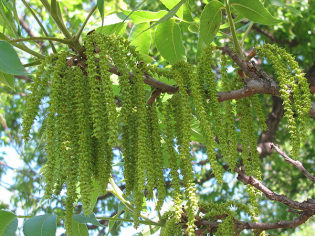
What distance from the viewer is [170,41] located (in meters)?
2.00

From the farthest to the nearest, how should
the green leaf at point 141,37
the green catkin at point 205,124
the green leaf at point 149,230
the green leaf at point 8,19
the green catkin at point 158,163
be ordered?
the green leaf at point 149,230 < the green leaf at point 141,37 < the green leaf at point 8,19 < the green catkin at point 158,163 < the green catkin at point 205,124

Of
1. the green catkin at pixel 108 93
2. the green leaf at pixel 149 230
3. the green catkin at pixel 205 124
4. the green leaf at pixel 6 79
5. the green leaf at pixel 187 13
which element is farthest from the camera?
the green leaf at pixel 149 230

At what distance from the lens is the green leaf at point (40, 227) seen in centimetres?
148

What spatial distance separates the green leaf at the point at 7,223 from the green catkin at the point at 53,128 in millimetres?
446

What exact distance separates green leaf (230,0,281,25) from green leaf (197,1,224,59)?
77 mm

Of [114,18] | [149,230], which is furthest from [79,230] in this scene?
[114,18]

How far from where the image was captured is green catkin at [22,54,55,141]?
1.23 m

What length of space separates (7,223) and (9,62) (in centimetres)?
75

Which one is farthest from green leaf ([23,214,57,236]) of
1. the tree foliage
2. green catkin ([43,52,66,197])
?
green catkin ([43,52,66,197])

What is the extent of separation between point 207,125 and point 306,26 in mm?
4685

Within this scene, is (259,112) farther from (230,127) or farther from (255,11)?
(255,11)

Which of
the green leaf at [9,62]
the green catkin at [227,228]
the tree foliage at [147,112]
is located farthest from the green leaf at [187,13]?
the green catkin at [227,228]

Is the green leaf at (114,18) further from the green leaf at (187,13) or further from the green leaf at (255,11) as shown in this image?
the green leaf at (255,11)

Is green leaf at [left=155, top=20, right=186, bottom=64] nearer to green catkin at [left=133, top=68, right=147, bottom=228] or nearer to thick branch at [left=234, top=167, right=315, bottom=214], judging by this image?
green catkin at [left=133, top=68, right=147, bottom=228]
